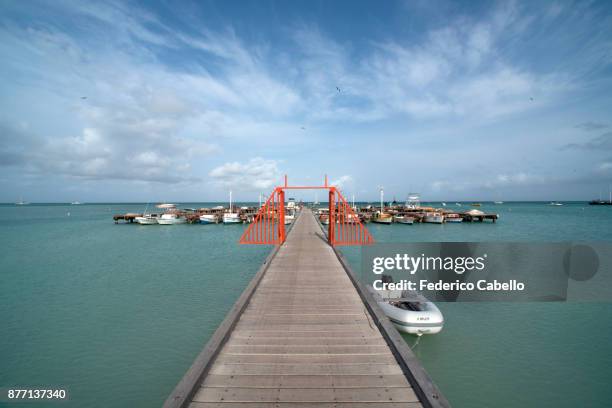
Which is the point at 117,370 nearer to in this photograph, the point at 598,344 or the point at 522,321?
the point at 522,321

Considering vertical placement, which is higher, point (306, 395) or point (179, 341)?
point (306, 395)

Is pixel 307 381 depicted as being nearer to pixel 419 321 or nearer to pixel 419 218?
pixel 419 321

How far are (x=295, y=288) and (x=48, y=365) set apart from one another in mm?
7860

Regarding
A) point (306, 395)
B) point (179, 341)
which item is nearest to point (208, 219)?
point (179, 341)

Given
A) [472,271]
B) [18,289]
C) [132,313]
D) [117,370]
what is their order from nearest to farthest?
[117,370] < [132,313] < [18,289] < [472,271]

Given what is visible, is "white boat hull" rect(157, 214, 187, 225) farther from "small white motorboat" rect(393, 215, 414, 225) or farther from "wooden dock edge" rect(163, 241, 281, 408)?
"wooden dock edge" rect(163, 241, 281, 408)

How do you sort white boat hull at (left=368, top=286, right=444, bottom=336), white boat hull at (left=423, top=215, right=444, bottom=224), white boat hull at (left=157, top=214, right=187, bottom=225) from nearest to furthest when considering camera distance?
white boat hull at (left=368, top=286, right=444, bottom=336) < white boat hull at (left=157, top=214, right=187, bottom=225) < white boat hull at (left=423, top=215, right=444, bottom=224)

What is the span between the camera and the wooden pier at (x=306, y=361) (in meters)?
4.04

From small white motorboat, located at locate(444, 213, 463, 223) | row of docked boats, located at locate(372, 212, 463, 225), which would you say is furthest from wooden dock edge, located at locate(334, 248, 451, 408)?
small white motorboat, located at locate(444, 213, 463, 223)

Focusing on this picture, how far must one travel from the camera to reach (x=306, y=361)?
502 cm

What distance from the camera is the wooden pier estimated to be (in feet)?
13.3

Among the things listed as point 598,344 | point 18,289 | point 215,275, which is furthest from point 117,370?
point 598,344

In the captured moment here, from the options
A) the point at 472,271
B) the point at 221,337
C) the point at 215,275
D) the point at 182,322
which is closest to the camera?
the point at 221,337

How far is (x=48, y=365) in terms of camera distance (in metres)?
8.41
